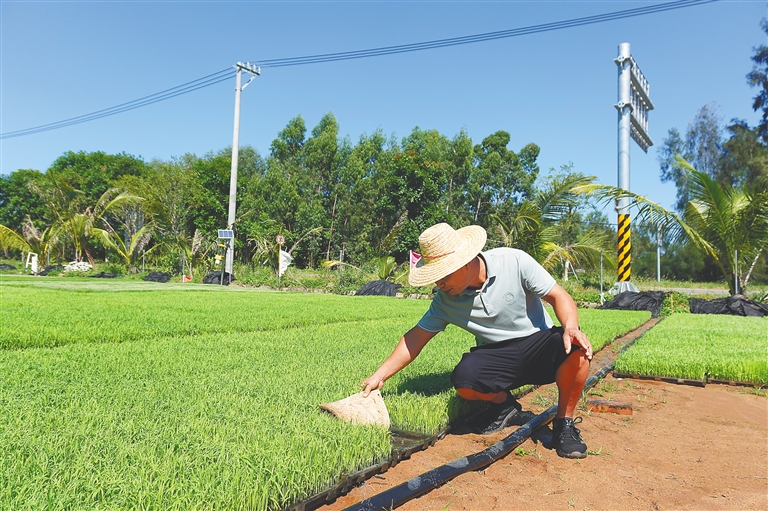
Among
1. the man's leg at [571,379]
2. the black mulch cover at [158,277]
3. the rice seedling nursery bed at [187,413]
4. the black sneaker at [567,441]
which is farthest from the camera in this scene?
the black mulch cover at [158,277]

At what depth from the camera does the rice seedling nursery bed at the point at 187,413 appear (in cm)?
162

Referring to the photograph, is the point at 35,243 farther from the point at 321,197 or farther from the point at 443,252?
the point at 443,252

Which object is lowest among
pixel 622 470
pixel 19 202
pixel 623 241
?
pixel 622 470

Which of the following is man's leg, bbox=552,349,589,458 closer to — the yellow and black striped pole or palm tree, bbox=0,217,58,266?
the yellow and black striped pole

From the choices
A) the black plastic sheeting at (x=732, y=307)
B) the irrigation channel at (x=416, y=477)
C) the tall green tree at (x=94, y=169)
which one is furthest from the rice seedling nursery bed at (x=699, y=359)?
the tall green tree at (x=94, y=169)

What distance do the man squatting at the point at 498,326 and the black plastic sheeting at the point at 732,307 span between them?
1124cm

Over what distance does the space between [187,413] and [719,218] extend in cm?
1244

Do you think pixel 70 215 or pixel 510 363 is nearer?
pixel 510 363

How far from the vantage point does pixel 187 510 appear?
4.78ft

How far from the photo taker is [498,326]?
272cm

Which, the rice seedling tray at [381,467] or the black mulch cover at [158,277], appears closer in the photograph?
the rice seedling tray at [381,467]

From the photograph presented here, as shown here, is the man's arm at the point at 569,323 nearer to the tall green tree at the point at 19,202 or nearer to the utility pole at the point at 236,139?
the utility pole at the point at 236,139

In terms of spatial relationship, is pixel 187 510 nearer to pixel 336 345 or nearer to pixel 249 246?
pixel 336 345

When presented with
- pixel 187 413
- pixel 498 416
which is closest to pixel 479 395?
pixel 498 416
